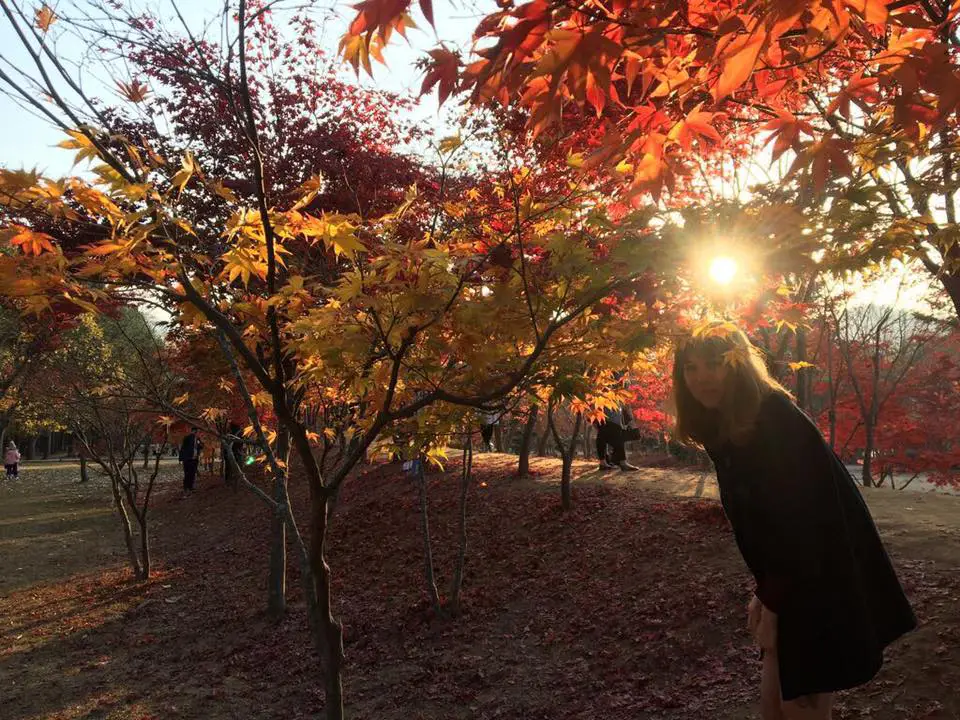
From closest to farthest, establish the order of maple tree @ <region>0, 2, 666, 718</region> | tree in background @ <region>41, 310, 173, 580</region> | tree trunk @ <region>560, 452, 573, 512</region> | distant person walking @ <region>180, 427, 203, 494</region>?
maple tree @ <region>0, 2, 666, 718</region>, tree trunk @ <region>560, 452, 573, 512</region>, tree in background @ <region>41, 310, 173, 580</region>, distant person walking @ <region>180, 427, 203, 494</region>

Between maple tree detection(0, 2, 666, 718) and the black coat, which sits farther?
maple tree detection(0, 2, 666, 718)

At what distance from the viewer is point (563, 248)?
8.34 ft

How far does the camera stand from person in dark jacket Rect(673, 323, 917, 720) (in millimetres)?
1808

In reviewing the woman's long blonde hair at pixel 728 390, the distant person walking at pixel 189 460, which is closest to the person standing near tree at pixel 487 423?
the woman's long blonde hair at pixel 728 390

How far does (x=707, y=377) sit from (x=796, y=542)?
0.57 metres

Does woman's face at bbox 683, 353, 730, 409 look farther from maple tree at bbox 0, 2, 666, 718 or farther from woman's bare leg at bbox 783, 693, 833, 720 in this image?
woman's bare leg at bbox 783, 693, 833, 720

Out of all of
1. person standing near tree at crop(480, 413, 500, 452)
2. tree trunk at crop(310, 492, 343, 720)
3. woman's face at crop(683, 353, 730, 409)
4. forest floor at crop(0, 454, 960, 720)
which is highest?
woman's face at crop(683, 353, 730, 409)

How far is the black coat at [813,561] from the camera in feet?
5.92

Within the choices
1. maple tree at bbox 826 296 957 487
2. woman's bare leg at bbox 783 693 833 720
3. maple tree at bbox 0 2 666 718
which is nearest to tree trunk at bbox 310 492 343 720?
maple tree at bbox 0 2 666 718

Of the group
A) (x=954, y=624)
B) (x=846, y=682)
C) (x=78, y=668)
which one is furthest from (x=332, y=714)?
(x=78, y=668)

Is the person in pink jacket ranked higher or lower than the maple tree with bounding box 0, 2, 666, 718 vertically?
lower

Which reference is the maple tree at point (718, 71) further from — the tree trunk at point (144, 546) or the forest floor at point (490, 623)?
the tree trunk at point (144, 546)

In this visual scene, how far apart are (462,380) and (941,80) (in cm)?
211

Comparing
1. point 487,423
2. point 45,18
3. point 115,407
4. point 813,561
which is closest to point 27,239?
point 45,18
